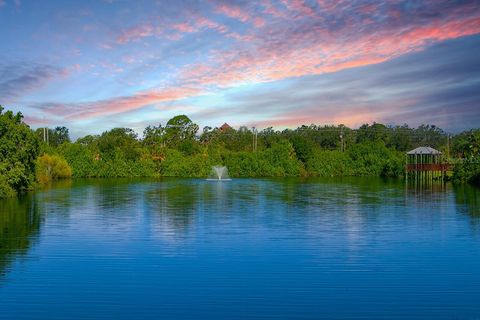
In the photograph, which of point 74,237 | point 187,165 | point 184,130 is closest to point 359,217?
point 74,237

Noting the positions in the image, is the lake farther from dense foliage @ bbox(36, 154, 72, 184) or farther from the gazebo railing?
the gazebo railing

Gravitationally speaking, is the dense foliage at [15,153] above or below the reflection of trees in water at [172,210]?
above

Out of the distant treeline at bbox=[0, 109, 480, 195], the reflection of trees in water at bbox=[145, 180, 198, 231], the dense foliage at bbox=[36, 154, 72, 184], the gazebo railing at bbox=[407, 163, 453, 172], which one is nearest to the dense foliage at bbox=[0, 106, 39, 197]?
the reflection of trees in water at bbox=[145, 180, 198, 231]

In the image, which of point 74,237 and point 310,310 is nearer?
point 310,310

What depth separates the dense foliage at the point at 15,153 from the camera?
116ft

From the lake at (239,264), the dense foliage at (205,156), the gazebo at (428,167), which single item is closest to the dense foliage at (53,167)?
the dense foliage at (205,156)

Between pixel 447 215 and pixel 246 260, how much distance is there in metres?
14.0

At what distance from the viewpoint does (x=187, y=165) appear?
259 ft

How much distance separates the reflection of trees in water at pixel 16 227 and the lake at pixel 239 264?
0.23 feet

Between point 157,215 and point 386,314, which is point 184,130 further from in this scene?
point 386,314

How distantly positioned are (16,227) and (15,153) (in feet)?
57.7

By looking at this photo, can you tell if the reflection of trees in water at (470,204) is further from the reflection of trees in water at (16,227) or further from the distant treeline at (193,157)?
the distant treeline at (193,157)

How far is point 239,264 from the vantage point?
1434 centimetres

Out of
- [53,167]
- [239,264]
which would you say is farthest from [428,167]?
[239,264]
